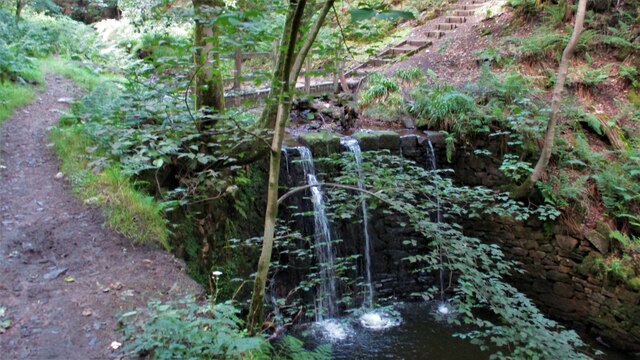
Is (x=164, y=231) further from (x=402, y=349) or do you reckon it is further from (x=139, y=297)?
(x=402, y=349)

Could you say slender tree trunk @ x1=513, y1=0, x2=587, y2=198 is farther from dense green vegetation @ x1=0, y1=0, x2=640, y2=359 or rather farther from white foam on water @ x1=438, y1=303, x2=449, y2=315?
white foam on water @ x1=438, y1=303, x2=449, y2=315

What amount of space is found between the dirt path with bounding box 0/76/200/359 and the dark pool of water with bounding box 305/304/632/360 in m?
2.80

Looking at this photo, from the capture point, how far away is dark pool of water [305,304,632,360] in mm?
5863

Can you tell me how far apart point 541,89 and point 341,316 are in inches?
224

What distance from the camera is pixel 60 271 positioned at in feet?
12.4

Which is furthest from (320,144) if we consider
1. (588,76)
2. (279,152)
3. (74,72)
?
(74,72)

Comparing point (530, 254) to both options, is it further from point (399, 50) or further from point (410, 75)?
point (399, 50)

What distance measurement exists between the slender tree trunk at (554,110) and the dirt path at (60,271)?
550 cm

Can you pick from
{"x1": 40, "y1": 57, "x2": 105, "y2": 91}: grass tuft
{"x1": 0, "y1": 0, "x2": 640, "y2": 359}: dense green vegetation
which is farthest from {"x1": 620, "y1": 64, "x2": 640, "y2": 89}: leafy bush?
{"x1": 40, "y1": 57, "x2": 105, "y2": 91}: grass tuft

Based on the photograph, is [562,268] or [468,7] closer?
[562,268]

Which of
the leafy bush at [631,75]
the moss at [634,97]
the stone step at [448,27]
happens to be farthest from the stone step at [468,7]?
the moss at [634,97]

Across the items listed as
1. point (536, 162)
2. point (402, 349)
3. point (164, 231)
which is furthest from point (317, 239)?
point (536, 162)

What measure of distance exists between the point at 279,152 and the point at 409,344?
13.5ft

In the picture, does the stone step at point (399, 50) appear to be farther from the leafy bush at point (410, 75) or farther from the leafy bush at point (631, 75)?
the leafy bush at point (631, 75)
